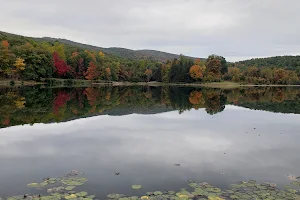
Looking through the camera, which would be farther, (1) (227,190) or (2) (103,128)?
(2) (103,128)

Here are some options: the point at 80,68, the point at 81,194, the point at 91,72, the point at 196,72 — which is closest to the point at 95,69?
the point at 91,72

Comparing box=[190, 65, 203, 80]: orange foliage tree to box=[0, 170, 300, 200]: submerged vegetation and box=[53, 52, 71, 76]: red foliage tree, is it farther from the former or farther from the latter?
box=[0, 170, 300, 200]: submerged vegetation

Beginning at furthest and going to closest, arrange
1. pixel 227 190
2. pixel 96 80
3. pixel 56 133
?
pixel 96 80
pixel 56 133
pixel 227 190

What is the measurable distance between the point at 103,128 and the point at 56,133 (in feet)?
11.0

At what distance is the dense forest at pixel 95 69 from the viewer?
255ft

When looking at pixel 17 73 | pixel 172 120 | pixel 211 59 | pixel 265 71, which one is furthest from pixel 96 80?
pixel 172 120

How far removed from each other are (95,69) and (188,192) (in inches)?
3909

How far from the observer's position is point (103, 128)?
20484 millimetres

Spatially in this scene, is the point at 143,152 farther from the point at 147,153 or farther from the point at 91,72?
the point at 91,72

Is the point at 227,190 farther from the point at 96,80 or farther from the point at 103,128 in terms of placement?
the point at 96,80

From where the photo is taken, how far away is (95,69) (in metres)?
105

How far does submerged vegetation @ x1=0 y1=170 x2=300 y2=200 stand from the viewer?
8.57 metres

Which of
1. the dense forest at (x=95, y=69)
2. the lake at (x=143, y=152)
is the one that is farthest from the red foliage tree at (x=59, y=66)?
the lake at (x=143, y=152)

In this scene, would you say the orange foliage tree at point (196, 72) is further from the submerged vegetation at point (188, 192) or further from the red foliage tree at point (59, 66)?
the submerged vegetation at point (188, 192)
